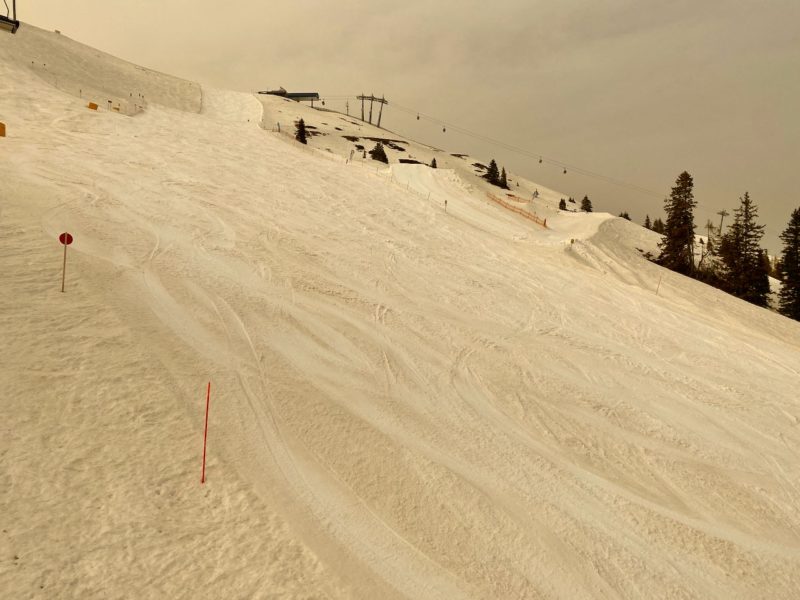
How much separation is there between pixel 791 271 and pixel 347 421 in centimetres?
5184

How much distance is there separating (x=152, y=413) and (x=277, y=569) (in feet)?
11.1

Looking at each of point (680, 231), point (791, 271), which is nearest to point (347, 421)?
point (680, 231)

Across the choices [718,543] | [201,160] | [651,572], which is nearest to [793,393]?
[718,543]

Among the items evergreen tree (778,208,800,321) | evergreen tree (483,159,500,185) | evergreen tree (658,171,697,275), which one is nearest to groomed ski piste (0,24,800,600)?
evergreen tree (658,171,697,275)

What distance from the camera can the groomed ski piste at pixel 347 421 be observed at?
531 centimetres

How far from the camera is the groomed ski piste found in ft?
17.4

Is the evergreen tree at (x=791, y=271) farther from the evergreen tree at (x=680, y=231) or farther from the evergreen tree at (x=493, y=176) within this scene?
the evergreen tree at (x=493, y=176)

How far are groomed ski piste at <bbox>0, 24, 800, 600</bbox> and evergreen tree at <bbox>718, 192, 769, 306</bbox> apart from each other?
2970cm

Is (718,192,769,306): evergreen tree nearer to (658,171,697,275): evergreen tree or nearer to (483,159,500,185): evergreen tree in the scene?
(658,171,697,275): evergreen tree

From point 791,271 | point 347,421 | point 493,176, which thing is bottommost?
point 347,421

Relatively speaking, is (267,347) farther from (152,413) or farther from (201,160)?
(201,160)

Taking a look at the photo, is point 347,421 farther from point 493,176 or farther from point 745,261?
point 493,176

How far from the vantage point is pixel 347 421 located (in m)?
→ 7.95

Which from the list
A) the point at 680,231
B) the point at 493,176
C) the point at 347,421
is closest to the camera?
the point at 347,421
